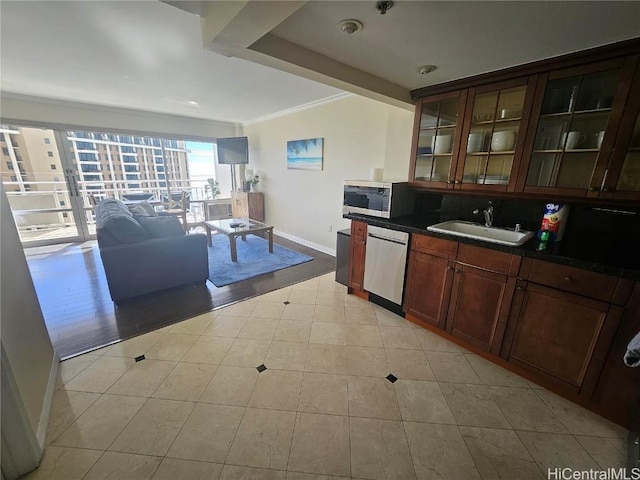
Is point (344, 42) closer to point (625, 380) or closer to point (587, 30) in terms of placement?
point (587, 30)

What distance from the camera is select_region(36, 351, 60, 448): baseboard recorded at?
1327 mm

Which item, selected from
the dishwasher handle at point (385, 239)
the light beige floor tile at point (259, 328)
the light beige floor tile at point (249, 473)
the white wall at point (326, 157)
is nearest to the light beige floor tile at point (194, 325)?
the light beige floor tile at point (259, 328)

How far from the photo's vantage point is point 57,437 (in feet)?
4.48

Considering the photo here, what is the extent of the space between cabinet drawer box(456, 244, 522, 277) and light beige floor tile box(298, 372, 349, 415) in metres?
1.26

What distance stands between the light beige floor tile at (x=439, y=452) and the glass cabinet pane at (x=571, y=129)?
5.95 ft

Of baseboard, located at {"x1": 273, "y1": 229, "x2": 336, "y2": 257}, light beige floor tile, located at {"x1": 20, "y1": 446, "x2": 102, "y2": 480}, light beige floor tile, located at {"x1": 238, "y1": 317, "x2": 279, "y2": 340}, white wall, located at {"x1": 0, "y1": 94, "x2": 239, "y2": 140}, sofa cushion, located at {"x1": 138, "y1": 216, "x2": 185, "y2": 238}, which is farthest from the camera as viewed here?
baseboard, located at {"x1": 273, "y1": 229, "x2": 336, "y2": 257}

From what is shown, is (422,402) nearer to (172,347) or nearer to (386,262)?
(386,262)

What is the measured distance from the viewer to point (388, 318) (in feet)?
8.23

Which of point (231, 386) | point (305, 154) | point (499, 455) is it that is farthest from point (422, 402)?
point (305, 154)

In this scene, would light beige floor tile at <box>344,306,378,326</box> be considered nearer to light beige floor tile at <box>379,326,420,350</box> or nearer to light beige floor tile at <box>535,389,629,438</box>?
light beige floor tile at <box>379,326,420,350</box>

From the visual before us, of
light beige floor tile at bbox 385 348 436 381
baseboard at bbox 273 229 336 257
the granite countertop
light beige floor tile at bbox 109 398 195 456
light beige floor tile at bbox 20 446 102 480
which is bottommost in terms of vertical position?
light beige floor tile at bbox 20 446 102 480

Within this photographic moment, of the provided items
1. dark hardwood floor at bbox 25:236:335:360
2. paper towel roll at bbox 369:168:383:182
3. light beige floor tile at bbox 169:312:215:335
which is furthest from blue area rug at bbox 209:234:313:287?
paper towel roll at bbox 369:168:383:182

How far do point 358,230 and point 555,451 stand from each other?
78.6 inches

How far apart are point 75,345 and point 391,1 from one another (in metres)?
3.16
